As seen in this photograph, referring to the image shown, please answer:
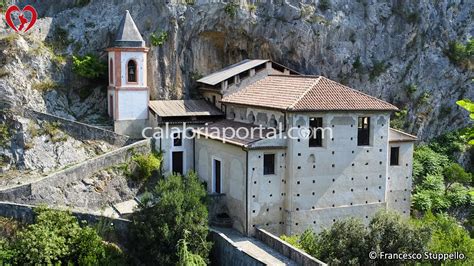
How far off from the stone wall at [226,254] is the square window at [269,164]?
420cm

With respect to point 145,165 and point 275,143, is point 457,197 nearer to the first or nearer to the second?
point 275,143

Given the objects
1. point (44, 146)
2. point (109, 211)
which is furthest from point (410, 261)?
point (44, 146)

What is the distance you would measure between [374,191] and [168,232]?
487 inches

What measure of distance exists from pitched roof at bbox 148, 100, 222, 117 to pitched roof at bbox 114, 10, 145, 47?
153 inches

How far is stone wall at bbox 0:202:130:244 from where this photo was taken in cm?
2462

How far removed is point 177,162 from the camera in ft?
107

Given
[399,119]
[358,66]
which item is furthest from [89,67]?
[399,119]

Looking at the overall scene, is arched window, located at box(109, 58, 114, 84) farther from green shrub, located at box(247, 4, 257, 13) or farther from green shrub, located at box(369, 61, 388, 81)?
green shrub, located at box(369, 61, 388, 81)

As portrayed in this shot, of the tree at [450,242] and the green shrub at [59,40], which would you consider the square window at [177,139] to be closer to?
the green shrub at [59,40]

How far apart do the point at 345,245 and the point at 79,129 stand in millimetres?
17304

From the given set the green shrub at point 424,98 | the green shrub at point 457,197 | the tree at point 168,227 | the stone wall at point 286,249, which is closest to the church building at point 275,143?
the stone wall at point 286,249

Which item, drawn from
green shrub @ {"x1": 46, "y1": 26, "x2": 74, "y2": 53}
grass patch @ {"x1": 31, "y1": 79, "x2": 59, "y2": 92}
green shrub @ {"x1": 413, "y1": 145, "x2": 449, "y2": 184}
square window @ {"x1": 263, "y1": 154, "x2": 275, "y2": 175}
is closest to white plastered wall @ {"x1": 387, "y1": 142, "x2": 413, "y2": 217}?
green shrub @ {"x1": 413, "y1": 145, "x2": 449, "y2": 184}

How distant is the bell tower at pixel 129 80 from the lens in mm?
32844

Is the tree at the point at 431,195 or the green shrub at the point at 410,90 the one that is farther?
the green shrub at the point at 410,90
